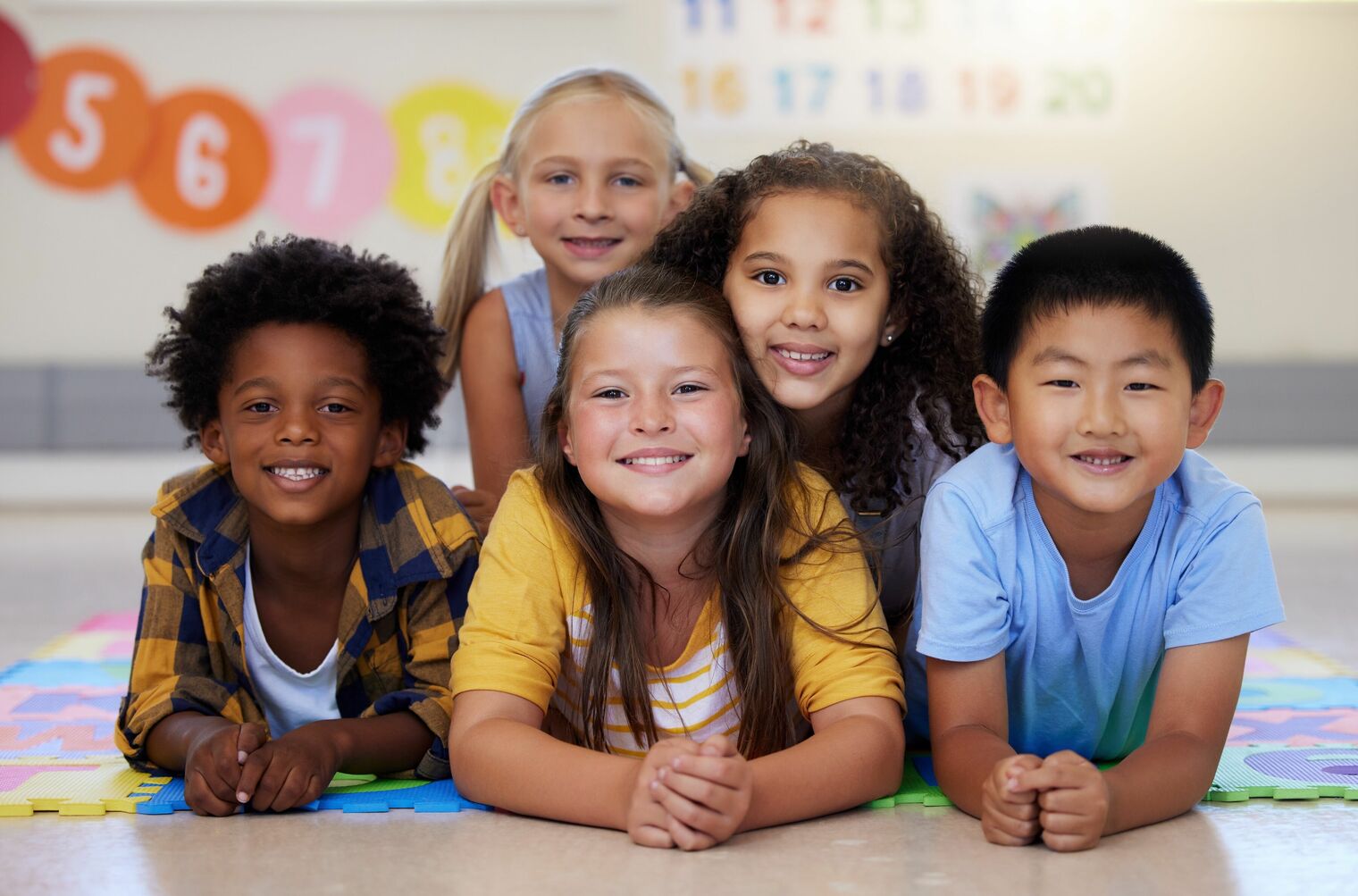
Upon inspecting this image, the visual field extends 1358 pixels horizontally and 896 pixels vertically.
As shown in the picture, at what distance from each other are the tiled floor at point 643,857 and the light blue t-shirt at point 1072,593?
18 centimetres

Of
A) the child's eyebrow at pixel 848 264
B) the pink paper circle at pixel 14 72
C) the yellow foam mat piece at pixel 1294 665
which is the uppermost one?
the pink paper circle at pixel 14 72

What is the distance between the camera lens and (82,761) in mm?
1646

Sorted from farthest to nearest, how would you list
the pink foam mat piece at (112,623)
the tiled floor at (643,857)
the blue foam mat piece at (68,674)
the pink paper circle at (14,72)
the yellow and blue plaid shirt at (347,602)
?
the pink paper circle at (14,72), the pink foam mat piece at (112,623), the blue foam mat piece at (68,674), the yellow and blue plaid shirt at (347,602), the tiled floor at (643,857)

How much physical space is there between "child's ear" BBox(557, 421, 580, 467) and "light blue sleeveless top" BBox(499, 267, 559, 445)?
0.65 metres

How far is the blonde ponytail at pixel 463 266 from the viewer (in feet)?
7.96

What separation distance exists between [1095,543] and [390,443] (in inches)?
34.5

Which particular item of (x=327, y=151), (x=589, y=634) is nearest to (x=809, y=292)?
(x=589, y=634)

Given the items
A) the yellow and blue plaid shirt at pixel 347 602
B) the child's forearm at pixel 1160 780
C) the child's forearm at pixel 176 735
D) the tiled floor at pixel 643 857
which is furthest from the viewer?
the yellow and blue plaid shirt at pixel 347 602

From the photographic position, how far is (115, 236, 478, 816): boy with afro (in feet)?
5.36

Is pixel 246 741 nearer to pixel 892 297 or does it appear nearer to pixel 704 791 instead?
pixel 704 791

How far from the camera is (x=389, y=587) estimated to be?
5.41ft

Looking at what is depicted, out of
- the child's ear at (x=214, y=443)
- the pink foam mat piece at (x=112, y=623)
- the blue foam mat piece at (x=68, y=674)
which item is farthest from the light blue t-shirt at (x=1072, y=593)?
the pink foam mat piece at (x=112, y=623)

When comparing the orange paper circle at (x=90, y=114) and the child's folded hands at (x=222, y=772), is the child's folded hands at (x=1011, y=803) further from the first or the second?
the orange paper circle at (x=90, y=114)

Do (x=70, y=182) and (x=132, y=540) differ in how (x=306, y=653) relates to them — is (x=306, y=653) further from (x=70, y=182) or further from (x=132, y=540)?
(x=70, y=182)
